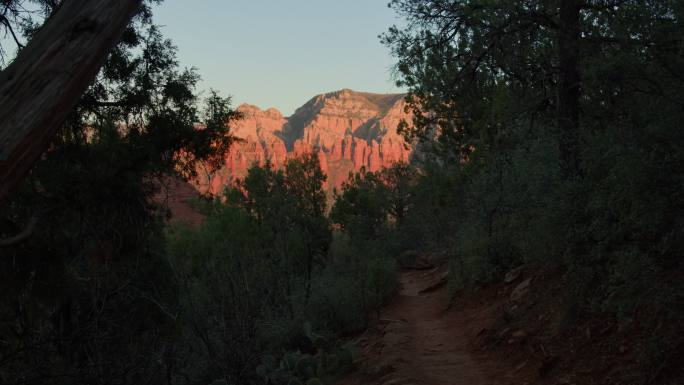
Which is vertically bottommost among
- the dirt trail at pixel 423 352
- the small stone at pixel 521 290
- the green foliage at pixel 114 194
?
the dirt trail at pixel 423 352

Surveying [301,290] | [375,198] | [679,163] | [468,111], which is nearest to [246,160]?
[375,198]

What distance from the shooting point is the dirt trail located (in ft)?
23.7

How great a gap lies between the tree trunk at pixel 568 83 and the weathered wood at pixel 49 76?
735 cm

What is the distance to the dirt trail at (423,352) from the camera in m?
7.23

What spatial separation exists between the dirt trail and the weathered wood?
219 inches

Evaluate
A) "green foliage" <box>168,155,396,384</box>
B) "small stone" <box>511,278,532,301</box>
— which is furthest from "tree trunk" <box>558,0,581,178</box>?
"green foliage" <box>168,155,396,384</box>

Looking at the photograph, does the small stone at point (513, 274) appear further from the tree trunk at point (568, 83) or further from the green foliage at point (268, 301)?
the green foliage at point (268, 301)

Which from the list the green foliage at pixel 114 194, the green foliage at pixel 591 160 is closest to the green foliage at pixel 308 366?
the green foliage at pixel 114 194

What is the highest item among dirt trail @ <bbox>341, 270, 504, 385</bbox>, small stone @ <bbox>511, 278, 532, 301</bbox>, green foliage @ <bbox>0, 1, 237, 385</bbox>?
green foliage @ <bbox>0, 1, 237, 385</bbox>

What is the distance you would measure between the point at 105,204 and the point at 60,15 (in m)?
6.47

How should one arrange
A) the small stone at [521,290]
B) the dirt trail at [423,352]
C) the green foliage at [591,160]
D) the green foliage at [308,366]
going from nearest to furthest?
the green foliage at [591,160] < the green foliage at [308,366] < the dirt trail at [423,352] < the small stone at [521,290]

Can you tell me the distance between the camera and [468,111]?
25.6 m

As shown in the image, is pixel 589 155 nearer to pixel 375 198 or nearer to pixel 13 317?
pixel 13 317

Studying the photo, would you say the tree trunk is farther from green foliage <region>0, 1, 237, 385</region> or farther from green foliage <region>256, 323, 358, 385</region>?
green foliage <region>0, 1, 237, 385</region>
